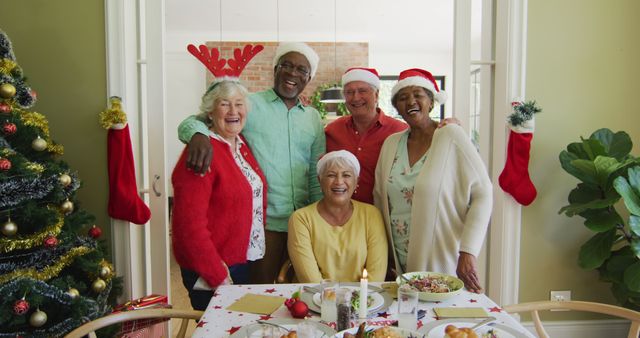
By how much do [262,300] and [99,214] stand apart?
1468 millimetres

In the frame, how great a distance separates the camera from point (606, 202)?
2311 mm

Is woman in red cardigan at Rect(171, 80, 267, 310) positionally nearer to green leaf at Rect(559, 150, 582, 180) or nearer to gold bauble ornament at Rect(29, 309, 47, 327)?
gold bauble ornament at Rect(29, 309, 47, 327)

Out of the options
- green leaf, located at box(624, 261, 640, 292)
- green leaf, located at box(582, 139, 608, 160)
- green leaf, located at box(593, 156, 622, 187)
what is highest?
green leaf, located at box(582, 139, 608, 160)

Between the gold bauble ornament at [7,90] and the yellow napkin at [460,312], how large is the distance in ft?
5.88

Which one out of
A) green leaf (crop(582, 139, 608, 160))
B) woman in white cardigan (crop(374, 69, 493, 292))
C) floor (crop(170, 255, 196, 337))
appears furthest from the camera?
floor (crop(170, 255, 196, 337))

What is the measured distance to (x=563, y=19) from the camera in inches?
104

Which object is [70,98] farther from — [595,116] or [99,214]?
[595,116]

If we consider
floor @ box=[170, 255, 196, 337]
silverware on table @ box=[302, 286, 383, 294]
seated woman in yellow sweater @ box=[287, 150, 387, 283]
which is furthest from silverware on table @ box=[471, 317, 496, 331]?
floor @ box=[170, 255, 196, 337]

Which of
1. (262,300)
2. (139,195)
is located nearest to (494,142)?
(262,300)

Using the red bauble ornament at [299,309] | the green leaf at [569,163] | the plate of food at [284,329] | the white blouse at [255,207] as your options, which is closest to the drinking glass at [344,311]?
the plate of food at [284,329]

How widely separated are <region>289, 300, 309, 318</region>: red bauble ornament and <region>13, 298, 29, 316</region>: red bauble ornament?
106 cm

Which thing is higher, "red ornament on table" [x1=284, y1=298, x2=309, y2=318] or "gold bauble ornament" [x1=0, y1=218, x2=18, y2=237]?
"gold bauble ornament" [x1=0, y1=218, x2=18, y2=237]

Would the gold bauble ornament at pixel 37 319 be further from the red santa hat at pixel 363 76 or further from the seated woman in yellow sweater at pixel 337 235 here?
the red santa hat at pixel 363 76

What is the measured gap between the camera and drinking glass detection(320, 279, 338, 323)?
132 centimetres
